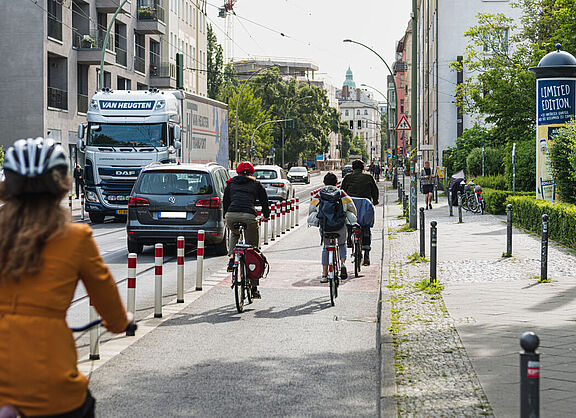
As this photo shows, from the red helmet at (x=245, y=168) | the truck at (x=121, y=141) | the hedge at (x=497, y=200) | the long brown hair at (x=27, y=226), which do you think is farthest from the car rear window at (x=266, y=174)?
the long brown hair at (x=27, y=226)

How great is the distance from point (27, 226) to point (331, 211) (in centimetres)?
844

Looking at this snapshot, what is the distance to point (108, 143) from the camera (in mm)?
24438

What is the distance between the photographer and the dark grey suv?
15633mm

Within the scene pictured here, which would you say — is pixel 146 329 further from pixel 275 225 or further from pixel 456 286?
pixel 275 225

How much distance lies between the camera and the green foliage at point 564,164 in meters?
19.3

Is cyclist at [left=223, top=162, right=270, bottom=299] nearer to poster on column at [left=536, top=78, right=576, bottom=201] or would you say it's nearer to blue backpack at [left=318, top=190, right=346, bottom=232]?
blue backpack at [left=318, top=190, right=346, bottom=232]

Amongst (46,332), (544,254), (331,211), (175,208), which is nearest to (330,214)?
(331,211)

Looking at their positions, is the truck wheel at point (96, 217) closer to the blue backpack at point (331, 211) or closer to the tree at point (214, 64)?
the blue backpack at point (331, 211)

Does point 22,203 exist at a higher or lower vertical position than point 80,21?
lower

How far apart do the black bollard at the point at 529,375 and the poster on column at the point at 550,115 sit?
1728 cm

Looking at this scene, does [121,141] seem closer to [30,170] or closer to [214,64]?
[30,170]

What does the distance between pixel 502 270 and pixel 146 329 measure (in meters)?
6.65

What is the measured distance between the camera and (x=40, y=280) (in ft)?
9.77

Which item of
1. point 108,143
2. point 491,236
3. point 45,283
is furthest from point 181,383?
point 108,143
